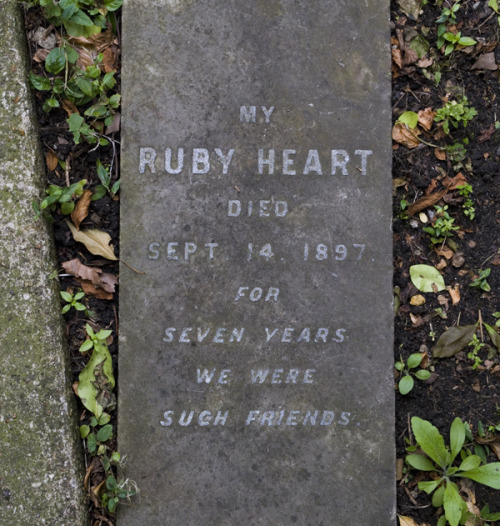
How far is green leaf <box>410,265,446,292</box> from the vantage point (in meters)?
2.63

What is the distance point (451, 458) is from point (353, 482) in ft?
1.45

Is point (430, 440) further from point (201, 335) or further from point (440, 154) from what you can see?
point (440, 154)

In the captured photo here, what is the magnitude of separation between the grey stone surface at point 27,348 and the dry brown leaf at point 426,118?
5.57ft

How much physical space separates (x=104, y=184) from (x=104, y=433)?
1.04 meters

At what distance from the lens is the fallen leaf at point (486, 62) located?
106 inches

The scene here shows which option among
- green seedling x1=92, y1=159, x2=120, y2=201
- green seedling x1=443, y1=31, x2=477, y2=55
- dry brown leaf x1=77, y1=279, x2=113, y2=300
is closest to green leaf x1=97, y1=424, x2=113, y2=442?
dry brown leaf x1=77, y1=279, x2=113, y2=300

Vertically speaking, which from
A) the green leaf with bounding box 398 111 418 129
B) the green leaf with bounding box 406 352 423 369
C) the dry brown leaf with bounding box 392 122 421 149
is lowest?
the green leaf with bounding box 406 352 423 369

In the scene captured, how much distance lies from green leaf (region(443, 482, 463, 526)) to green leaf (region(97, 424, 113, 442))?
1.40 metres

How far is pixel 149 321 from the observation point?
94.5 inches

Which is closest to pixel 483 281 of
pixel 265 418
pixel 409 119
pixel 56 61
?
pixel 409 119

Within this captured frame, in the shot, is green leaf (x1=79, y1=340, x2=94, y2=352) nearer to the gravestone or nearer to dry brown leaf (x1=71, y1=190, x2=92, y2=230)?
the gravestone

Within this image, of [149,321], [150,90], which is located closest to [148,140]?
[150,90]

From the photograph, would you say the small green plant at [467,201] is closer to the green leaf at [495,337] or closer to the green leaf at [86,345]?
the green leaf at [495,337]

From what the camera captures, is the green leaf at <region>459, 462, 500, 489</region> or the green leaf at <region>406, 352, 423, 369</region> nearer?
the green leaf at <region>459, 462, 500, 489</region>
